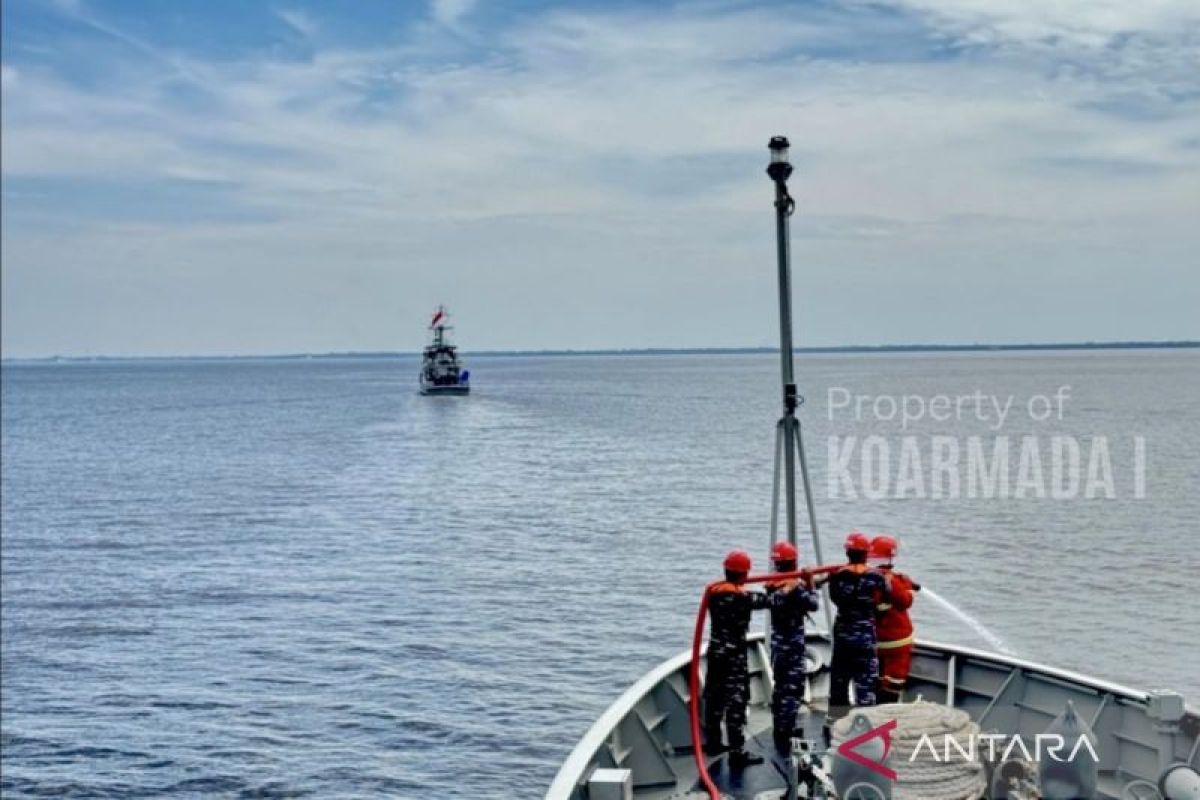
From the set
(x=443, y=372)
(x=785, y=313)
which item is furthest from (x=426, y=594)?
(x=443, y=372)

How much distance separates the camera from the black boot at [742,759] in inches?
377

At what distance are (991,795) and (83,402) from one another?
581ft

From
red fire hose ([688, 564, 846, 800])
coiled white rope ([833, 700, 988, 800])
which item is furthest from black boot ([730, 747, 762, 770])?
coiled white rope ([833, 700, 988, 800])

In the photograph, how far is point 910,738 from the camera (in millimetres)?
7664

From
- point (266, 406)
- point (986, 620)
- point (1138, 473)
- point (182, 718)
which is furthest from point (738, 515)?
point (266, 406)

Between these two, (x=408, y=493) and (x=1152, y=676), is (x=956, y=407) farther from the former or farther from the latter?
(x=1152, y=676)

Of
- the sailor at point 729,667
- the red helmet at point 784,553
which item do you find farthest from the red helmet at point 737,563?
the red helmet at point 784,553

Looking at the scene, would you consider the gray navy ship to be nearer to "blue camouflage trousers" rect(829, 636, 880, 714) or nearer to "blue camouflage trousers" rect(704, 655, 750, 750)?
"blue camouflage trousers" rect(704, 655, 750, 750)

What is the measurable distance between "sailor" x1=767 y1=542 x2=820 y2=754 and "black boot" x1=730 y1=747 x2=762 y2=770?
1.06ft

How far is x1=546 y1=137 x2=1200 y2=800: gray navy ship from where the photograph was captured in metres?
7.51

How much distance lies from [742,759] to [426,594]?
24.1m

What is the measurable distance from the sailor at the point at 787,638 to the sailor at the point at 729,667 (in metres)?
0.19

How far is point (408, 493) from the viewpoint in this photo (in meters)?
56.8

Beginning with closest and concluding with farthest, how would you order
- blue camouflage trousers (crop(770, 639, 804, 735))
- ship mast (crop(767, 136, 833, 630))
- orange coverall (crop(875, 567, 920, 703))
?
blue camouflage trousers (crop(770, 639, 804, 735)) < orange coverall (crop(875, 567, 920, 703)) < ship mast (crop(767, 136, 833, 630))
